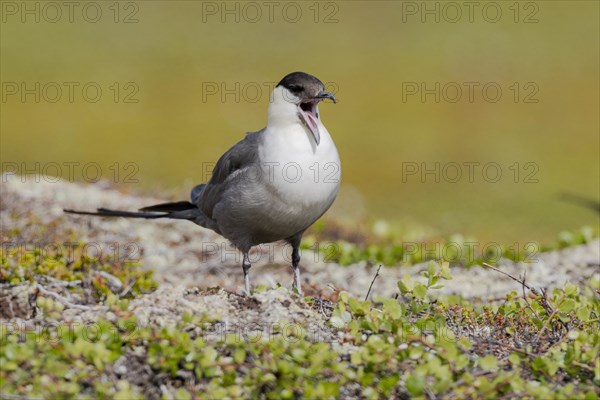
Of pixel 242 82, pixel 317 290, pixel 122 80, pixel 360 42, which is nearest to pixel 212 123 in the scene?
pixel 242 82

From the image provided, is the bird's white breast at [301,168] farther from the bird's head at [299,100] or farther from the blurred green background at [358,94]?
the blurred green background at [358,94]

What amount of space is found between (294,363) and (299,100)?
2572 mm

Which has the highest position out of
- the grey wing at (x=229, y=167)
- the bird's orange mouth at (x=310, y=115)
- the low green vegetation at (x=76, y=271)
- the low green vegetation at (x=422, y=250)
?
the bird's orange mouth at (x=310, y=115)

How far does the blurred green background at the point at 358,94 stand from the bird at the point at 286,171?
19.8 ft

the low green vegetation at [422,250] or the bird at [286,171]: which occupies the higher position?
the bird at [286,171]

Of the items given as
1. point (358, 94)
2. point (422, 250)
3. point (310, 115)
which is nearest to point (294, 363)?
point (310, 115)

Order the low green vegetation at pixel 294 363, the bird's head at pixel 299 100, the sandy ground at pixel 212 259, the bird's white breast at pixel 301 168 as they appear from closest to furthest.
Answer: the low green vegetation at pixel 294 363 < the bird's white breast at pixel 301 168 < the bird's head at pixel 299 100 < the sandy ground at pixel 212 259

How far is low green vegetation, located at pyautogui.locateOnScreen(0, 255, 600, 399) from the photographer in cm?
427

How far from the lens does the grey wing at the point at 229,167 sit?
677 cm

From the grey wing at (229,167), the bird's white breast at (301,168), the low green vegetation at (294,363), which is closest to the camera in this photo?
the low green vegetation at (294,363)

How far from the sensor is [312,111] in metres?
6.64

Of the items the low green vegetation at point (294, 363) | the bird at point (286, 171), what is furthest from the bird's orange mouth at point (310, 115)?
the low green vegetation at point (294, 363)

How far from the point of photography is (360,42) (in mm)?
41250

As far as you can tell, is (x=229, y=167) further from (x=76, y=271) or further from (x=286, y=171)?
(x=76, y=271)
